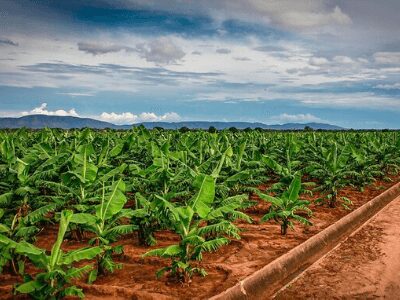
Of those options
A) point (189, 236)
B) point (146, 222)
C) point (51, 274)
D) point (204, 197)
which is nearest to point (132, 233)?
point (146, 222)

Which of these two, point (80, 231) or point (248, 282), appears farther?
point (80, 231)

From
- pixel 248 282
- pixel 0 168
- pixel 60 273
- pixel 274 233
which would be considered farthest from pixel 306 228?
pixel 0 168

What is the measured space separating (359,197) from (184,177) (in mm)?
5783

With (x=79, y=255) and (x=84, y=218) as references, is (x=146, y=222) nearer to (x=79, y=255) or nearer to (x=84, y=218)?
(x=84, y=218)

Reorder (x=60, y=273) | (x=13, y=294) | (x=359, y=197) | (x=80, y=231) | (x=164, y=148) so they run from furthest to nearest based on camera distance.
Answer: (x=359, y=197), (x=164, y=148), (x=80, y=231), (x=13, y=294), (x=60, y=273)

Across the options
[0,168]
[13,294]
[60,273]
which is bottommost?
[13,294]

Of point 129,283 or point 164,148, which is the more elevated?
point 164,148

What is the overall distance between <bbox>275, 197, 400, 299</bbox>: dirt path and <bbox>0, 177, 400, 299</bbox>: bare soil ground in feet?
1.91

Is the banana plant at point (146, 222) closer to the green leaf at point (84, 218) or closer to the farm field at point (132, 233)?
the farm field at point (132, 233)

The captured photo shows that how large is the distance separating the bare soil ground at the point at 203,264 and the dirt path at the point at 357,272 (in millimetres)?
581

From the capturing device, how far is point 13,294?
436 cm

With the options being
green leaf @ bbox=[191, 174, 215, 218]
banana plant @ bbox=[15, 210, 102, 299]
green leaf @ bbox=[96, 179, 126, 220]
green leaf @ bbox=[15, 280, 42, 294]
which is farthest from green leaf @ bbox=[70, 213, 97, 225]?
green leaf @ bbox=[191, 174, 215, 218]

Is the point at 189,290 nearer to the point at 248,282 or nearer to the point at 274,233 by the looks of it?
the point at 248,282

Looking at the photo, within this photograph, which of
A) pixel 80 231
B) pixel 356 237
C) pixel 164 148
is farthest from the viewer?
pixel 164 148
